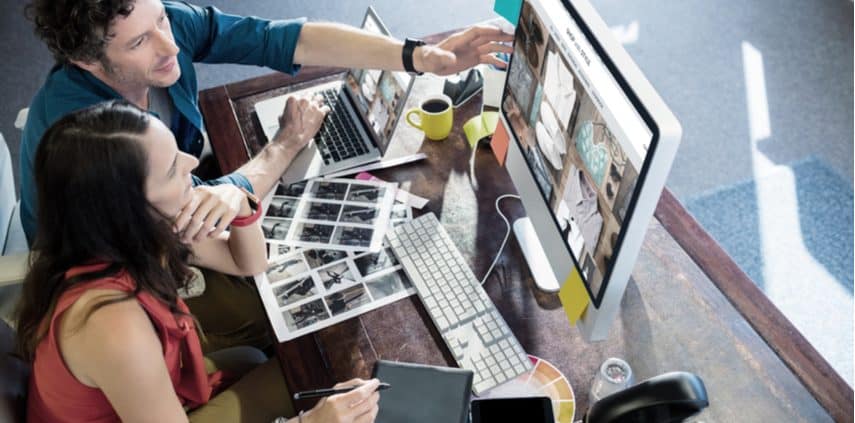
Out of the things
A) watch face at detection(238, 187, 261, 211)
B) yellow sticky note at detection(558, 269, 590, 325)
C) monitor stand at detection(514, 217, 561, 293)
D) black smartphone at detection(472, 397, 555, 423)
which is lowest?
monitor stand at detection(514, 217, 561, 293)

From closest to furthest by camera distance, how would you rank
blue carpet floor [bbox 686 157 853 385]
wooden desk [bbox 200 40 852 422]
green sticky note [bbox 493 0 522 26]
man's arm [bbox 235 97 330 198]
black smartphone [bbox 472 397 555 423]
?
black smartphone [bbox 472 397 555 423] → wooden desk [bbox 200 40 852 422] → green sticky note [bbox 493 0 522 26] → man's arm [bbox 235 97 330 198] → blue carpet floor [bbox 686 157 853 385]

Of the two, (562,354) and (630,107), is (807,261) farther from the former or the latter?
(630,107)

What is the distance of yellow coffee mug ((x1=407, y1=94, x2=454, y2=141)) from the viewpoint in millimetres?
1546

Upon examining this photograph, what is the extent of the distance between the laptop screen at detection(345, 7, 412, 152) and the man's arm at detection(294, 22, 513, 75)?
3cm

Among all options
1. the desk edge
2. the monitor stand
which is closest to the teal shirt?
the monitor stand

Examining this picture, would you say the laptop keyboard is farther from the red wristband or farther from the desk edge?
the desk edge

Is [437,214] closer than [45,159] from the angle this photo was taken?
No

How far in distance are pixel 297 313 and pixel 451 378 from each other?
319mm

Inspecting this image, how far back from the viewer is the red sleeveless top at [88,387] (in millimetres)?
1089

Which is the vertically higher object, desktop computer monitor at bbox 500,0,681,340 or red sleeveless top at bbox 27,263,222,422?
desktop computer monitor at bbox 500,0,681,340

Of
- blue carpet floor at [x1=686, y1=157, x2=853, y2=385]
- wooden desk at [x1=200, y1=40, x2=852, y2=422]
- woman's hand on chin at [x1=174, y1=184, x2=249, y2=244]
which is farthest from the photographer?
blue carpet floor at [x1=686, y1=157, x2=853, y2=385]

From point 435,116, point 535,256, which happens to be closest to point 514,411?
point 535,256

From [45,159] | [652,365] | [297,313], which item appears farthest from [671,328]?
[45,159]

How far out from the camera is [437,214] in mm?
1440
